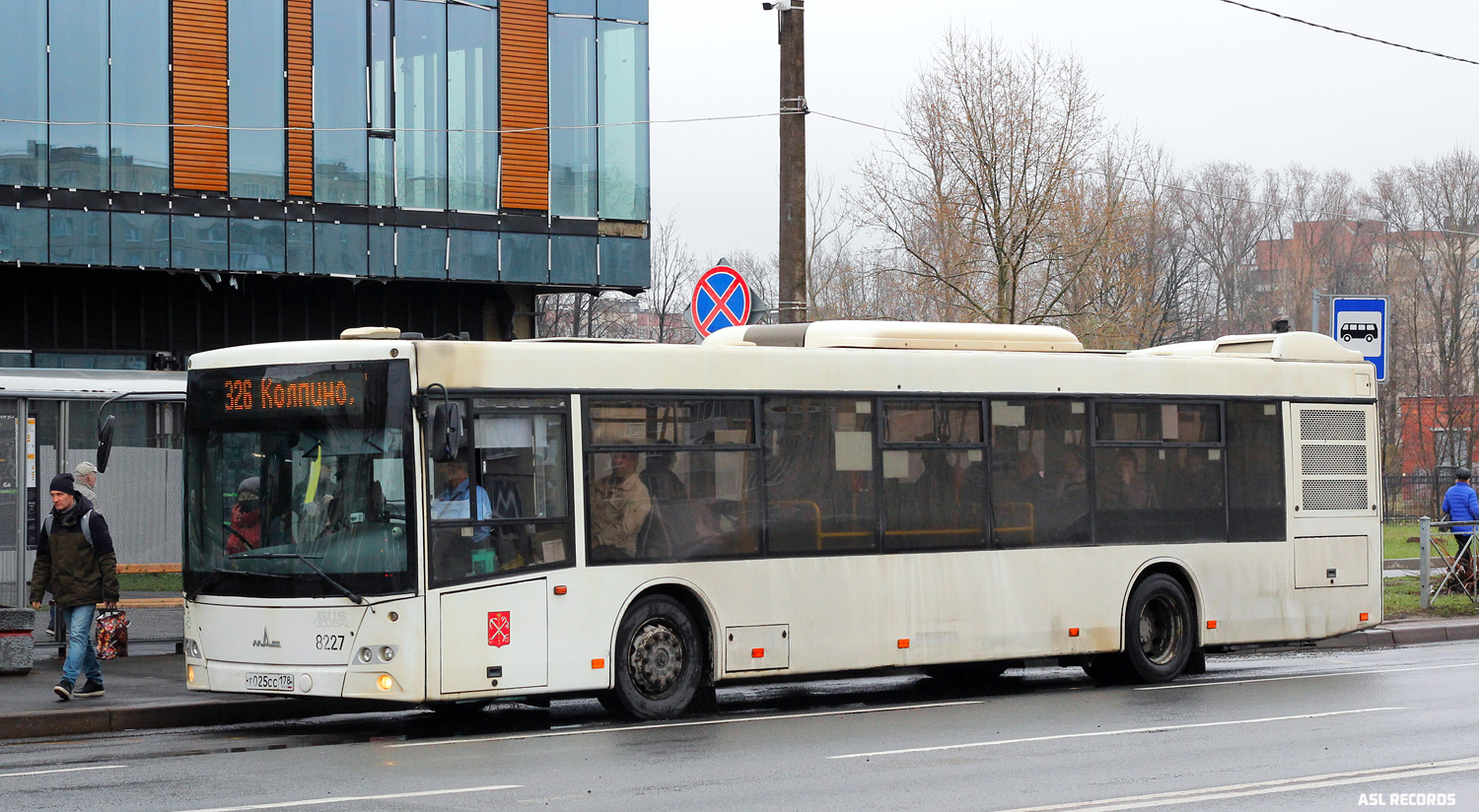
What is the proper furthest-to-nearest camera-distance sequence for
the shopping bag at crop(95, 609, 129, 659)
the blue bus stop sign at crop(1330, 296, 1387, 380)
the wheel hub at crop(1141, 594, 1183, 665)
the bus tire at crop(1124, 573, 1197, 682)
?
the blue bus stop sign at crop(1330, 296, 1387, 380) < the shopping bag at crop(95, 609, 129, 659) < the wheel hub at crop(1141, 594, 1183, 665) < the bus tire at crop(1124, 573, 1197, 682)

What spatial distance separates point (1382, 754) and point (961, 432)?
4889 mm

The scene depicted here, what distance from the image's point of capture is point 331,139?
28.4 m

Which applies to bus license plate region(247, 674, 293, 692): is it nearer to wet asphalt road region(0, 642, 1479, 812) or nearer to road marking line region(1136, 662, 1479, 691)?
wet asphalt road region(0, 642, 1479, 812)

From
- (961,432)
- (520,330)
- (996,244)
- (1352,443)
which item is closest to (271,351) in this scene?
(961,432)

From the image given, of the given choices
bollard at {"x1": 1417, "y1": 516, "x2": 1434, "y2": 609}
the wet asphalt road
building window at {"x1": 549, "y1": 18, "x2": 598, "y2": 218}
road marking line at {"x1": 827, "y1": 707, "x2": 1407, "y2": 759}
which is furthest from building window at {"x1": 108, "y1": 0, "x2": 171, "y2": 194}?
road marking line at {"x1": 827, "y1": 707, "x2": 1407, "y2": 759}

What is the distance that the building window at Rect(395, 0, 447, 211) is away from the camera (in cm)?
2892

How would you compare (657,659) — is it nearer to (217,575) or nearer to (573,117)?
(217,575)

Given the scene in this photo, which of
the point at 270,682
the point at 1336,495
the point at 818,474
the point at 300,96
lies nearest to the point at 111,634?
the point at 270,682

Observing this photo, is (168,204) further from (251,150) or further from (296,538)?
(296,538)

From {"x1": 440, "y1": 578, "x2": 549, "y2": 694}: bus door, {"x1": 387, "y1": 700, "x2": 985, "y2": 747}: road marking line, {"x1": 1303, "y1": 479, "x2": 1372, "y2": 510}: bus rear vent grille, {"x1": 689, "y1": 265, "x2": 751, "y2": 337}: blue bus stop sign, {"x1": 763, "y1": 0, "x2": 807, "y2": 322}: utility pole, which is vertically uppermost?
{"x1": 763, "y1": 0, "x2": 807, "y2": 322}: utility pole

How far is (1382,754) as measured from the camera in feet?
32.5

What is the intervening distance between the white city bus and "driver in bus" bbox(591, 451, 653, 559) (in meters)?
0.02

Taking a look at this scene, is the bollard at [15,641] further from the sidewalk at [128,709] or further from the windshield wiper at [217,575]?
the windshield wiper at [217,575]

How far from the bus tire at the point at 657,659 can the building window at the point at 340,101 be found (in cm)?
1812
